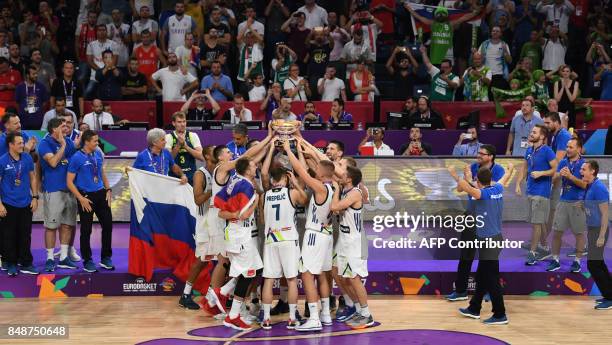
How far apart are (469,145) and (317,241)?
20.1 ft

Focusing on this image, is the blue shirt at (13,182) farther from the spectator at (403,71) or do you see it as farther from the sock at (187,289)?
the spectator at (403,71)

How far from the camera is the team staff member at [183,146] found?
13.0 metres

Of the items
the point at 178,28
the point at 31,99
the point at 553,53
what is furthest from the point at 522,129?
the point at 31,99

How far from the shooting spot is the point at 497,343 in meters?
10.3

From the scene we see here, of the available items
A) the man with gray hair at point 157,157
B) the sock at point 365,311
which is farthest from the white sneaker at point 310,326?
the man with gray hair at point 157,157

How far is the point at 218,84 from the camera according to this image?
1809 centimetres

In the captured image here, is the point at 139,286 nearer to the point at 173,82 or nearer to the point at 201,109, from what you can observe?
the point at 201,109

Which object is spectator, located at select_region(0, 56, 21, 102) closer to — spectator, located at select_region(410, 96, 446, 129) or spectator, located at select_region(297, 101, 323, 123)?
spectator, located at select_region(297, 101, 323, 123)

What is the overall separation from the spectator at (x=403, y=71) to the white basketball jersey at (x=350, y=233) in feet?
26.4

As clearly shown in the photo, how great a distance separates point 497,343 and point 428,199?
3.77m

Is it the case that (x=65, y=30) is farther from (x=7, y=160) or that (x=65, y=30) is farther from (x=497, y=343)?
(x=497, y=343)

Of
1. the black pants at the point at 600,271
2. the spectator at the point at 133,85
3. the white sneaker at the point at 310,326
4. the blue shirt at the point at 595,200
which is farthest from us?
the spectator at the point at 133,85

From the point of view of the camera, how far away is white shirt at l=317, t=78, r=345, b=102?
18297 mm

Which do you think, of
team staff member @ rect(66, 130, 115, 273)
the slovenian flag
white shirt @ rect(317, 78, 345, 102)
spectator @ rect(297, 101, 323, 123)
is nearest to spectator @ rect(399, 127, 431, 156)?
spectator @ rect(297, 101, 323, 123)
